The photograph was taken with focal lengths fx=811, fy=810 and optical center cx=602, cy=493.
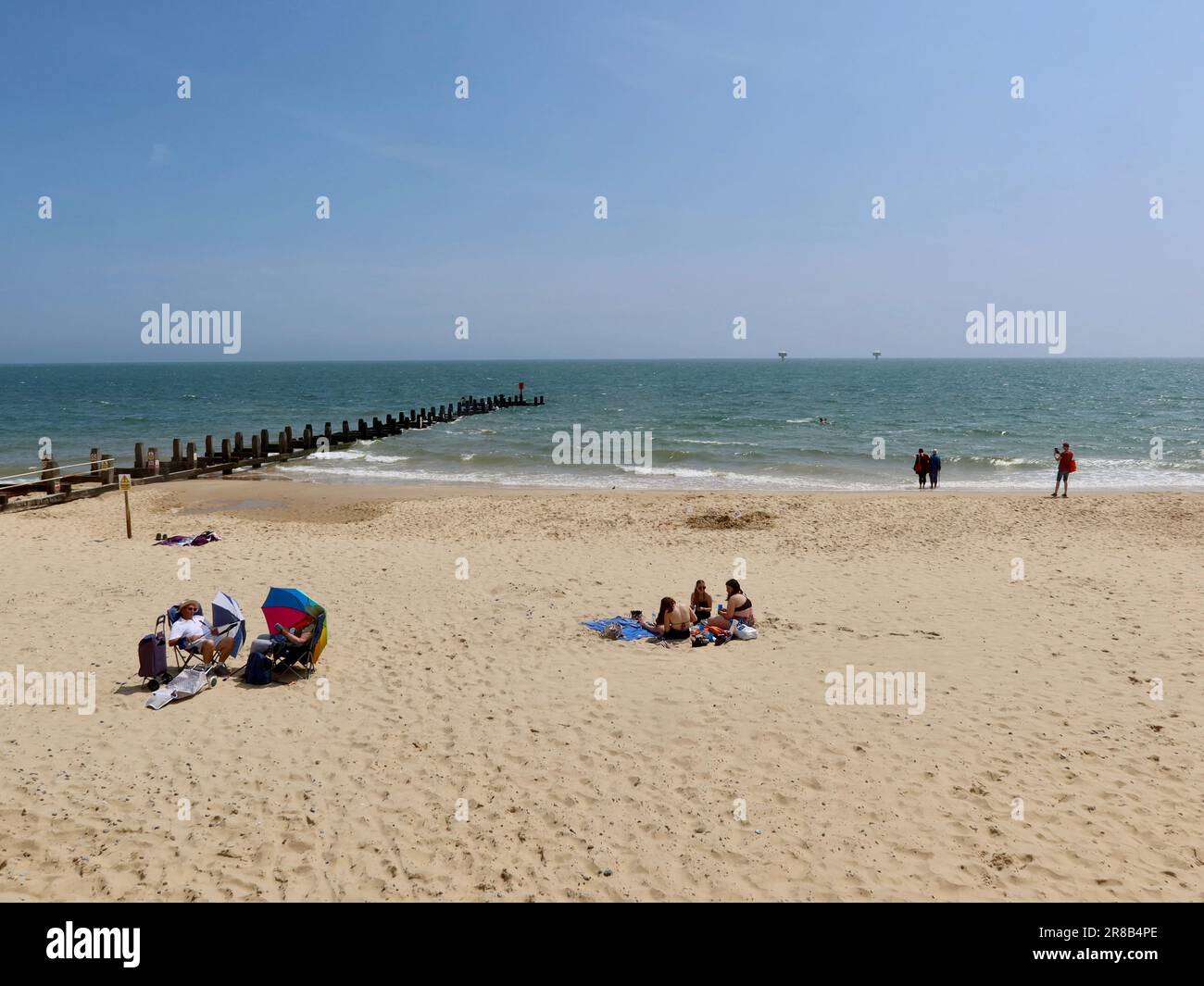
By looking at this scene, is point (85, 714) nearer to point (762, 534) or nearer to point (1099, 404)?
point (762, 534)

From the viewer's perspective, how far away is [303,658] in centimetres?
965

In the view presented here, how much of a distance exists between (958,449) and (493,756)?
38950 mm

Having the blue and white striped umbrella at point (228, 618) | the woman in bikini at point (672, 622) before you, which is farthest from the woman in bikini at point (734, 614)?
the blue and white striped umbrella at point (228, 618)

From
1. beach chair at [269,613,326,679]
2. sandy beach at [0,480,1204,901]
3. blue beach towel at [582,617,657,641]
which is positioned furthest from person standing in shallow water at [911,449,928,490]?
beach chair at [269,613,326,679]

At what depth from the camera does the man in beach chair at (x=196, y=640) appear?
9500 millimetres

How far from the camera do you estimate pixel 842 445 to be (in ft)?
140

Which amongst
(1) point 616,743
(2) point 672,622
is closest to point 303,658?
(1) point 616,743

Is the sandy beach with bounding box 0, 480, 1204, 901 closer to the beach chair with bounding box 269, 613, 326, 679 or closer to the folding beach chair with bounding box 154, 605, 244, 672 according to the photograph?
the beach chair with bounding box 269, 613, 326, 679

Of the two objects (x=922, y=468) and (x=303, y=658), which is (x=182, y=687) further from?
(x=922, y=468)

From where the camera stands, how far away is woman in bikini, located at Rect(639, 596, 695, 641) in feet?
36.4

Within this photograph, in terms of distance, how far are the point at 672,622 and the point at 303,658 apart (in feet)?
15.6

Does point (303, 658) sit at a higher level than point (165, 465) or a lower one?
lower

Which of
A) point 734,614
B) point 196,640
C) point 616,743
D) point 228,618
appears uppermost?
point 228,618
